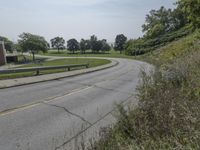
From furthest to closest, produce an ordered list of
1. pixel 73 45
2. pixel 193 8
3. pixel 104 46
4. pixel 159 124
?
pixel 73 45 → pixel 104 46 → pixel 193 8 → pixel 159 124

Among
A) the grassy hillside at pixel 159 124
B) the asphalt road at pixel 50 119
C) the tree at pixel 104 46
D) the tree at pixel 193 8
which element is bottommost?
the tree at pixel 104 46

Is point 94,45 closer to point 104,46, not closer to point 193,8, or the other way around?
point 104,46

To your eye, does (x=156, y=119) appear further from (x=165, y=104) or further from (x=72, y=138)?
(x=72, y=138)

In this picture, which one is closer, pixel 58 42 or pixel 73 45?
pixel 73 45

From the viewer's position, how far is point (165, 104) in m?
4.59

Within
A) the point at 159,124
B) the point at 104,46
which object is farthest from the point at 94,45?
the point at 159,124

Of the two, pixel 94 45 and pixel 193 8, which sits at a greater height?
pixel 193 8

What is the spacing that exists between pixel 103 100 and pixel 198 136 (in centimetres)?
833

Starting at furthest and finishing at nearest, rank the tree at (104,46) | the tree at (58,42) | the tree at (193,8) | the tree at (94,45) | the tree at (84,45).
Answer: the tree at (58,42), the tree at (104,46), the tree at (84,45), the tree at (94,45), the tree at (193,8)

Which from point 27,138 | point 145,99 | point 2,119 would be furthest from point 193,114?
point 2,119

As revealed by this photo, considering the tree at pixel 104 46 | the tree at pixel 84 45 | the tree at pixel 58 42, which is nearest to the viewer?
the tree at pixel 84 45

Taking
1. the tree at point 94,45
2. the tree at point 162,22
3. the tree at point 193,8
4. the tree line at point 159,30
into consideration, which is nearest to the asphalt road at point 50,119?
the tree at point 193,8

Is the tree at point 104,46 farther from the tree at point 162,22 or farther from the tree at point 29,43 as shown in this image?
the tree at point 29,43

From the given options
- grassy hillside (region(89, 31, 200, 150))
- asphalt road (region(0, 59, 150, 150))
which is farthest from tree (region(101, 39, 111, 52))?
grassy hillside (region(89, 31, 200, 150))
